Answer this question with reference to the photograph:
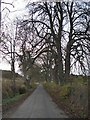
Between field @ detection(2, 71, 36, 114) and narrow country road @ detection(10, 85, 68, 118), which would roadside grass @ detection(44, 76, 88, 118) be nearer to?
narrow country road @ detection(10, 85, 68, 118)

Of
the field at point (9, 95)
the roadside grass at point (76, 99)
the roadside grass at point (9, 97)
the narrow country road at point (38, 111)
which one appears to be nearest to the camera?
the roadside grass at point (76, 99)

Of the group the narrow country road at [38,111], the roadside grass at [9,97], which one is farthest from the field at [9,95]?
the narrow country road at [38,111]

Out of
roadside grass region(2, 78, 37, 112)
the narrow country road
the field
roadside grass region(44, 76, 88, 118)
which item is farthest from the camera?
the field

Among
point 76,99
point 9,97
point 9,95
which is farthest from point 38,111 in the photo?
point 9,95

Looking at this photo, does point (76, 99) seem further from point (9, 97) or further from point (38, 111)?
point (9, 97)

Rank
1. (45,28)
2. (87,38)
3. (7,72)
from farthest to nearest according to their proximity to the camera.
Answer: (7,72), (45,28), (87,38)

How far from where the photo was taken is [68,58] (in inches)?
1437

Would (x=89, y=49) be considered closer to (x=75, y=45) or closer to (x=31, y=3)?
(x=75, y=45)

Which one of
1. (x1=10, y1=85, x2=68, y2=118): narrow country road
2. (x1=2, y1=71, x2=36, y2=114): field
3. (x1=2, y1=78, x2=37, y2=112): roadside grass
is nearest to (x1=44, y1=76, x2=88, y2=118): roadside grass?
(x1=10, y1=85, x2=68, y2=118): narrow country road

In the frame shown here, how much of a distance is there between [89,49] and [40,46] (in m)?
7.16

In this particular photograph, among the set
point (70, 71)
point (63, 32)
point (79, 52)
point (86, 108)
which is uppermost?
point (63, 32)

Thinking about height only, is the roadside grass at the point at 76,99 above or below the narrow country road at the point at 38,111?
above

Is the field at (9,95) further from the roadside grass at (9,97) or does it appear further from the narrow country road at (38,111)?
the narrow country road at (38,111)

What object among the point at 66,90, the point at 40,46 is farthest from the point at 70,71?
the point at 66,90
